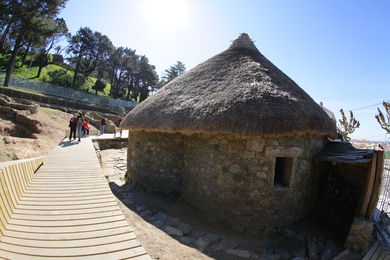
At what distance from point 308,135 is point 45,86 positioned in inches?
1121

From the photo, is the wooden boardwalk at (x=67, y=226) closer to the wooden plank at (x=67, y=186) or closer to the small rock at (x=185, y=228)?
the wooden plank at (x=67, y=186)

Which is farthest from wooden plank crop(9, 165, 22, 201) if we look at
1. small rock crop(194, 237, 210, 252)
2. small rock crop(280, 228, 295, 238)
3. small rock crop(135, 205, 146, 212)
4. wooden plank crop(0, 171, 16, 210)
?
small rock crop(280, 228, 295, 238)

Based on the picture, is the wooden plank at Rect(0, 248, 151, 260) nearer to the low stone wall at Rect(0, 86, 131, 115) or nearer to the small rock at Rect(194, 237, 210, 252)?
the small rock at Rect(194, 237, 210, 252)

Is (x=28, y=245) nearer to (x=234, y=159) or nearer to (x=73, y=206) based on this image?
(x=73, y=206)

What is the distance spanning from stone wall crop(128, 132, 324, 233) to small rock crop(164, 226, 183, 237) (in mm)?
1174

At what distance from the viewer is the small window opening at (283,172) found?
235 inches

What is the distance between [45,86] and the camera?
25.0m

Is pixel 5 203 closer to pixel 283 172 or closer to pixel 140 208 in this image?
pixel 140 208

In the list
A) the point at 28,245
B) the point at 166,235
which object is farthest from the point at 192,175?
the point at 28,245

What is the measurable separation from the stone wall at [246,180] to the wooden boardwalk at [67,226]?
2.66m

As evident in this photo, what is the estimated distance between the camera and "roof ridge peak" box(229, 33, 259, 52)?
8.41 meters

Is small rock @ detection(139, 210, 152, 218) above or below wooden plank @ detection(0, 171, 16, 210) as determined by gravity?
below

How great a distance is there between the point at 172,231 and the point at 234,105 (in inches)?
139

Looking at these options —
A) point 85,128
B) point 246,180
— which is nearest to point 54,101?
point 85,128
